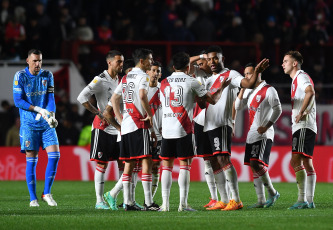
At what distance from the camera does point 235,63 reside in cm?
2019

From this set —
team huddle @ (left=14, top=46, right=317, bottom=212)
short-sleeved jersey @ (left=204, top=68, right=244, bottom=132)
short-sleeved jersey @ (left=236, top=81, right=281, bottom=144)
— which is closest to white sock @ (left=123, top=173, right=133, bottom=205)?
team huddle @ (left=14, top=46, right=317, bottom=212)

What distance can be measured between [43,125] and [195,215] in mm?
3190

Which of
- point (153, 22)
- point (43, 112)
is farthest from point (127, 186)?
point (153, 22)

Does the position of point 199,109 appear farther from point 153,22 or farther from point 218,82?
point 153,22

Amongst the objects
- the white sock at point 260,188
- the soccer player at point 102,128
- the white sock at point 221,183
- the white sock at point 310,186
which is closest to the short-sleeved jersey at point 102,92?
the soccer player at point 102,128

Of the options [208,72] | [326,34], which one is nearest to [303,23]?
[326,34]

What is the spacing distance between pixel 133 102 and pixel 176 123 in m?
0.74

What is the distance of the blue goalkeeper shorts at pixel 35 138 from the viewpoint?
37.7ft

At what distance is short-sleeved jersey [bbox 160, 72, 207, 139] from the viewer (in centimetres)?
1012

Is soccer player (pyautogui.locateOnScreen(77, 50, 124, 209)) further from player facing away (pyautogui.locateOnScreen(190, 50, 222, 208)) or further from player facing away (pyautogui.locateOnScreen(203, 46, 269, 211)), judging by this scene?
player facing away (pyautogui.locateOnScreen(203, 46, 269, 211))

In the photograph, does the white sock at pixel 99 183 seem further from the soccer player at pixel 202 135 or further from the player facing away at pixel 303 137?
the player facing away at pixel 303 137

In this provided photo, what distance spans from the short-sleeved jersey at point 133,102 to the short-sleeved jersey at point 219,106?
40.8 inches

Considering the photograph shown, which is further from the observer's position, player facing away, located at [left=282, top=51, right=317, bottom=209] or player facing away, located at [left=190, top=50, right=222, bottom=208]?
player facing away, located at [left=190, top=50, right=222, bottom=208]

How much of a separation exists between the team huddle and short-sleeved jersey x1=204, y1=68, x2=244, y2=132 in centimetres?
1
